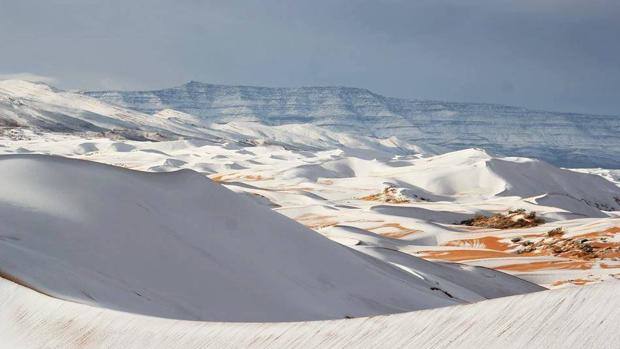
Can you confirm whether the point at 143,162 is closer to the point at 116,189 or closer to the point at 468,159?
the point at 468,159

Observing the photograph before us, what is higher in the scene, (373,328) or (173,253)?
(373,328)

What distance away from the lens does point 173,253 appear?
12.4 metres

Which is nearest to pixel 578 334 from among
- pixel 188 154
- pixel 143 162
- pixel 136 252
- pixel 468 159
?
pixel 136 252

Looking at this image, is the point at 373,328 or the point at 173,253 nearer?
the point at 373,328

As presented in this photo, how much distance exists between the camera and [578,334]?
14.7 feet

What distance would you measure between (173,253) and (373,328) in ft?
24.6

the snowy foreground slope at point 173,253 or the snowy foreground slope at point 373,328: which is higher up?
the snowy foreground slope at point 373,328

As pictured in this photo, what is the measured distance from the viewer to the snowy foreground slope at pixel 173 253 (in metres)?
9.59

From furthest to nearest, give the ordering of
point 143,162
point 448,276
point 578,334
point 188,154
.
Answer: point 188,154
point 143,162
point 448,276
point 578,334

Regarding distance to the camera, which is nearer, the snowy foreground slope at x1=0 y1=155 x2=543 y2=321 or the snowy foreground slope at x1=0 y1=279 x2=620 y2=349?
the snowy foreground slope at x1=0 y1=279 x2=620 y2=349

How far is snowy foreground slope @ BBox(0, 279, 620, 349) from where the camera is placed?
466cm

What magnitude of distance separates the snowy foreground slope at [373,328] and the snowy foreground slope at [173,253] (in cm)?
86

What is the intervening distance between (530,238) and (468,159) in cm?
7019

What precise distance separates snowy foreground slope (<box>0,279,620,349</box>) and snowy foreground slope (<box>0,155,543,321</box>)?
0.86 m
